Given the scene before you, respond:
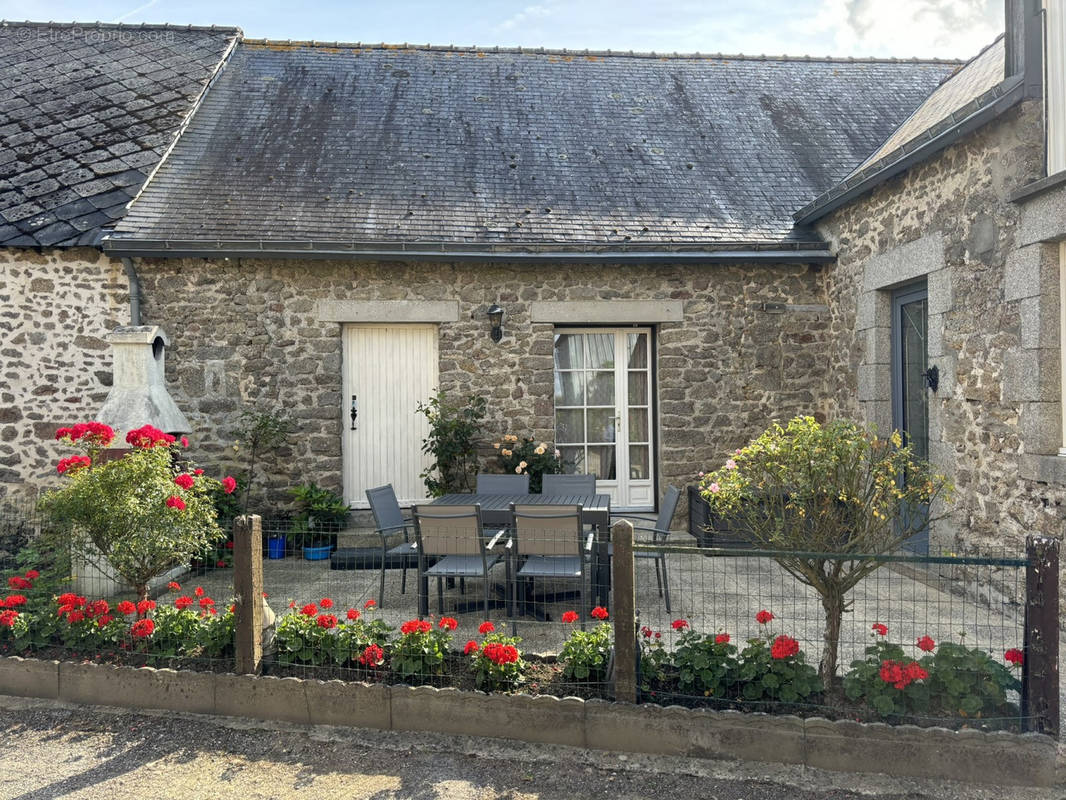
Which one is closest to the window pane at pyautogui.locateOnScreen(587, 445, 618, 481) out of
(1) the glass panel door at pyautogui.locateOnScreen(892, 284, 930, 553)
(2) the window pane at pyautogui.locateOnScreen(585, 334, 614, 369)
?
(2) the window pane at pyautogui.locateOnScreen(585, 334, 614, 369)

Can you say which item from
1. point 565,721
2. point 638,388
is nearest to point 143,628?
point 565,721

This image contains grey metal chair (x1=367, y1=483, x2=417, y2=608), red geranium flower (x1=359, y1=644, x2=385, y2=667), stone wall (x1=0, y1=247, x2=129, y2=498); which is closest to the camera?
red geranium flower (x1=359, y1=644, x2=385, y2=667)

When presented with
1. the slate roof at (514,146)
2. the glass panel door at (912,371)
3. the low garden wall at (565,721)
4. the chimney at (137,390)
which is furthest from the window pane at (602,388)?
the low garden wall at (565,721)

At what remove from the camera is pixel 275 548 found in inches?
271

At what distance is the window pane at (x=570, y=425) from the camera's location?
763 cm

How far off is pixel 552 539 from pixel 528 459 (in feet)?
8.48

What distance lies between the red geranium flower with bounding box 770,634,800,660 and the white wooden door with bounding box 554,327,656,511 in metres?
4.26

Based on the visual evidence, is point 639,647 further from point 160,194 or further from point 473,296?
point 160,194

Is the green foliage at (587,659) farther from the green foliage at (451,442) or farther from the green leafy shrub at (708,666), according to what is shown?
the green foliage at (451,442)

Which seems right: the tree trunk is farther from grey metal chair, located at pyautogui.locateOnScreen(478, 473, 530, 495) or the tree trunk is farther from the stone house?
grey metal chair, located at pyautogui.locateOnScreen(478, 473, 530, 495)

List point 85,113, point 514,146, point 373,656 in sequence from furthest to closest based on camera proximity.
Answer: point 514,146 < point 85,113 < point 373,656

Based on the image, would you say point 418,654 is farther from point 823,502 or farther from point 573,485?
point 573,485

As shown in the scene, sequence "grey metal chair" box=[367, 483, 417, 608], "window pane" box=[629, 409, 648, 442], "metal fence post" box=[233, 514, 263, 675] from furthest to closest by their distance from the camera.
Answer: "window pane" box=[629, 409, 648, 442] < "grey metal chair" box=[367, 483, 417, 608] < "metal fence post" box=[233, 514, 263, 675]

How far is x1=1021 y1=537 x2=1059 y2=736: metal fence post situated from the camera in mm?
3027
